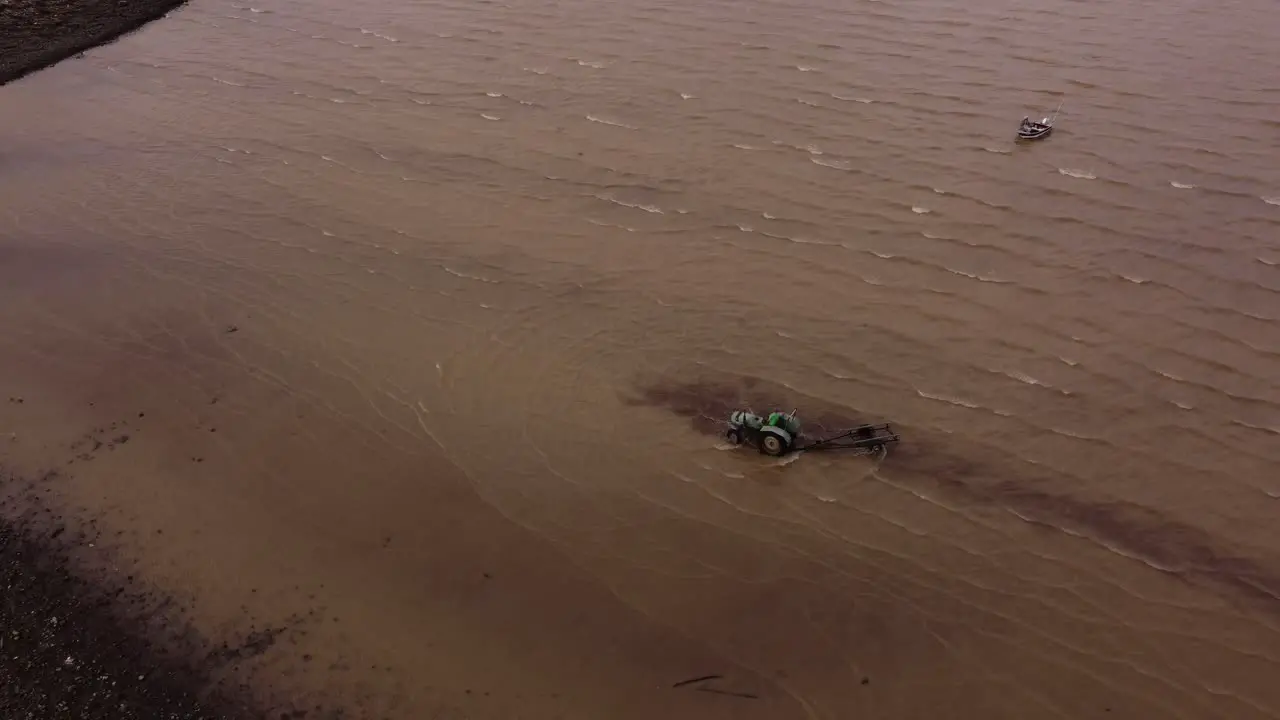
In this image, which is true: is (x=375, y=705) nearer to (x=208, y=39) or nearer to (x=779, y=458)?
(x=779, y=458)

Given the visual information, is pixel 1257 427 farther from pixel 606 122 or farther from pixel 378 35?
pixel 378 35

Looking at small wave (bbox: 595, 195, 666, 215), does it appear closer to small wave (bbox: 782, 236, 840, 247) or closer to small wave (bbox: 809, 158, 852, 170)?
small wave (bbox: 782, 236, 840, 247)

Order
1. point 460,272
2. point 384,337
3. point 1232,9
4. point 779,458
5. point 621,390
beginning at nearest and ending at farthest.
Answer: point 779,458
point 621,390
point 384,337
point 460,272
point 1232,9

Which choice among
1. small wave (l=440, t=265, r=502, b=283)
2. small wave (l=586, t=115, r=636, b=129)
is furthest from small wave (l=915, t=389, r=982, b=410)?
small wave (l=586, t=115, r=636, b=129)

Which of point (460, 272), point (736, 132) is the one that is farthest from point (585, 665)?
point (736, 132)

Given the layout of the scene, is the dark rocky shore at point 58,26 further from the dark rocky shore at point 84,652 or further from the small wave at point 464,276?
the dark rocky shore at point 84,652
